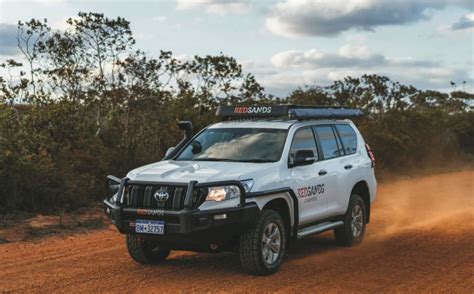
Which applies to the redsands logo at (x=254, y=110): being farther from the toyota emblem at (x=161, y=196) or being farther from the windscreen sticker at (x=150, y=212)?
the windscreen sticker at (x=150, y=212)

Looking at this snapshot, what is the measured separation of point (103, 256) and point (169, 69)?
919 centimetres

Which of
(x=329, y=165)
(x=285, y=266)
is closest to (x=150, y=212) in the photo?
(x=285, y=266)

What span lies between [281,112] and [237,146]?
0.81m

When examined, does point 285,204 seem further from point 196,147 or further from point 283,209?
point 196,147

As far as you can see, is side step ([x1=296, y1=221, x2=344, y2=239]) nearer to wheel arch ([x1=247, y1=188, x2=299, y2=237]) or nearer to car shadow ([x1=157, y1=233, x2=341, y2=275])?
wheel arch ([x1=247, y1=188, x2=299, y2=237])

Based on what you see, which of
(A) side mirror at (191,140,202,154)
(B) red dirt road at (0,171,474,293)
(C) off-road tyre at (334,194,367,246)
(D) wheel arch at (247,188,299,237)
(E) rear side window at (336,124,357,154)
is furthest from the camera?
(E) rear side window at (336,124,357,154)

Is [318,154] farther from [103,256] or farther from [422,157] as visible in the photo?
[422,157]

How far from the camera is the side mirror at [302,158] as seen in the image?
755cm

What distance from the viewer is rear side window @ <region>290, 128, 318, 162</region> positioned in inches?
310

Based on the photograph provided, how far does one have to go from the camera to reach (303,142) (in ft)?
26.8

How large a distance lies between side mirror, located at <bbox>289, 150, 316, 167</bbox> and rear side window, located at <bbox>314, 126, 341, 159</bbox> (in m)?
0.94

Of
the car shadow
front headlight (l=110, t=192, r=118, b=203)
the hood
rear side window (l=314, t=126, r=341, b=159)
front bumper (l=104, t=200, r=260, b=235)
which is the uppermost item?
rear side window (l=314, t=126, r=341, b=159)

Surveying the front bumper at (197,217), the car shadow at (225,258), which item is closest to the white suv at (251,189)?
the front bumper at (197,217)

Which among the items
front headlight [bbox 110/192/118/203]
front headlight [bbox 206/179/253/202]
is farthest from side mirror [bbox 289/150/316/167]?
front headlight [bbox 110/192/118/203]
